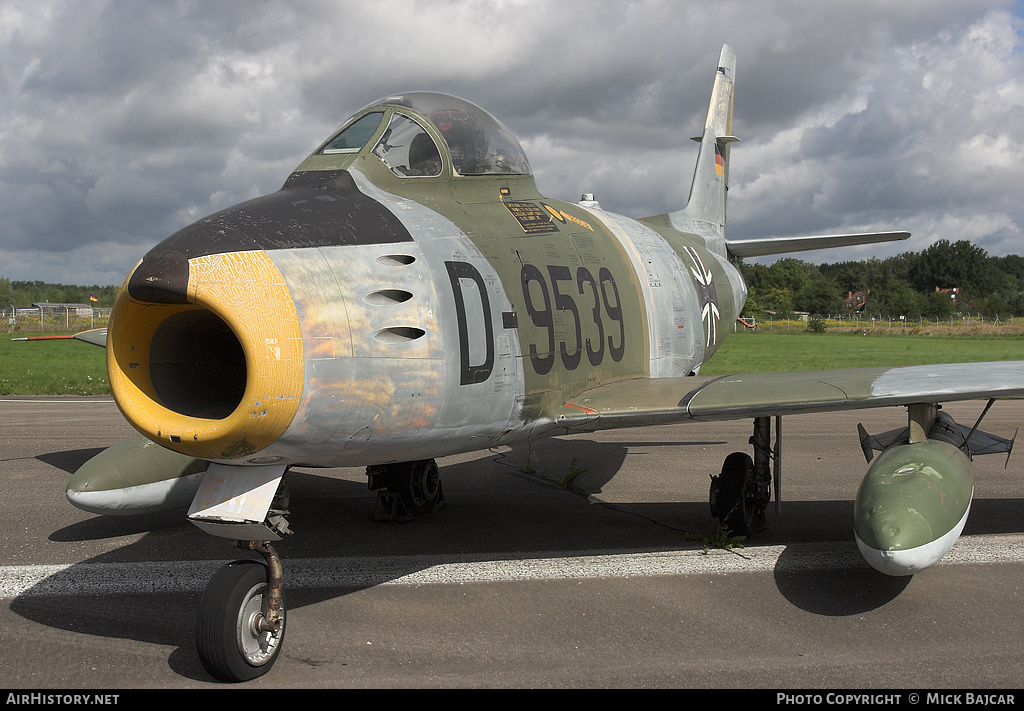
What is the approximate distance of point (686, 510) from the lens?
7.38m

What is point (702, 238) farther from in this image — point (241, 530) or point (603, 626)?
point (241, 530)

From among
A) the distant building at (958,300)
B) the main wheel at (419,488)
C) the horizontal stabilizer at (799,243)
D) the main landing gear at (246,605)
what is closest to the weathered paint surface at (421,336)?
the main landing gear at (246,605)

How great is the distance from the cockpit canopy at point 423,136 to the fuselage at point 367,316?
0.05ft

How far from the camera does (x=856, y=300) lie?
113750 millimetres

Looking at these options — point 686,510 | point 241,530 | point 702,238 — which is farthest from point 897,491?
point 702,238

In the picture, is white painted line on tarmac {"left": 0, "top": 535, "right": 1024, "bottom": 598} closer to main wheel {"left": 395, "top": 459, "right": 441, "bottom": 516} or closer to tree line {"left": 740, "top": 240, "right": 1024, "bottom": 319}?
main wheel {"left": 395, "top": 459, "right": 441, "bottom": 516}

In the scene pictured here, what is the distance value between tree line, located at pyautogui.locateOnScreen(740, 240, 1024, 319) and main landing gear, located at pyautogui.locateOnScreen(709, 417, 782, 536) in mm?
78765

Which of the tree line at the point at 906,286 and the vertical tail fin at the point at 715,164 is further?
the tree line at the point at 906,286

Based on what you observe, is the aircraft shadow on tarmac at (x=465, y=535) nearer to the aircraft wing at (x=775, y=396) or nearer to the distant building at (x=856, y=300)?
the aircraft wing at (x=775, y=396)

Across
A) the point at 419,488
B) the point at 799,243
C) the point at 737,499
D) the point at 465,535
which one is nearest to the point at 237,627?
the point at 465,535

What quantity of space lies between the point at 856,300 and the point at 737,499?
11798 centimetres

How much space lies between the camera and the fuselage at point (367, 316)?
11.0 ft

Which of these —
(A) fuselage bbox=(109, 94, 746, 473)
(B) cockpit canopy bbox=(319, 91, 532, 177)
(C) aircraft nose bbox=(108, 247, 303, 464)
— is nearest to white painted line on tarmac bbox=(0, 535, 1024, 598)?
(A) fuselage bbox=(109, 94, 746, 473)
